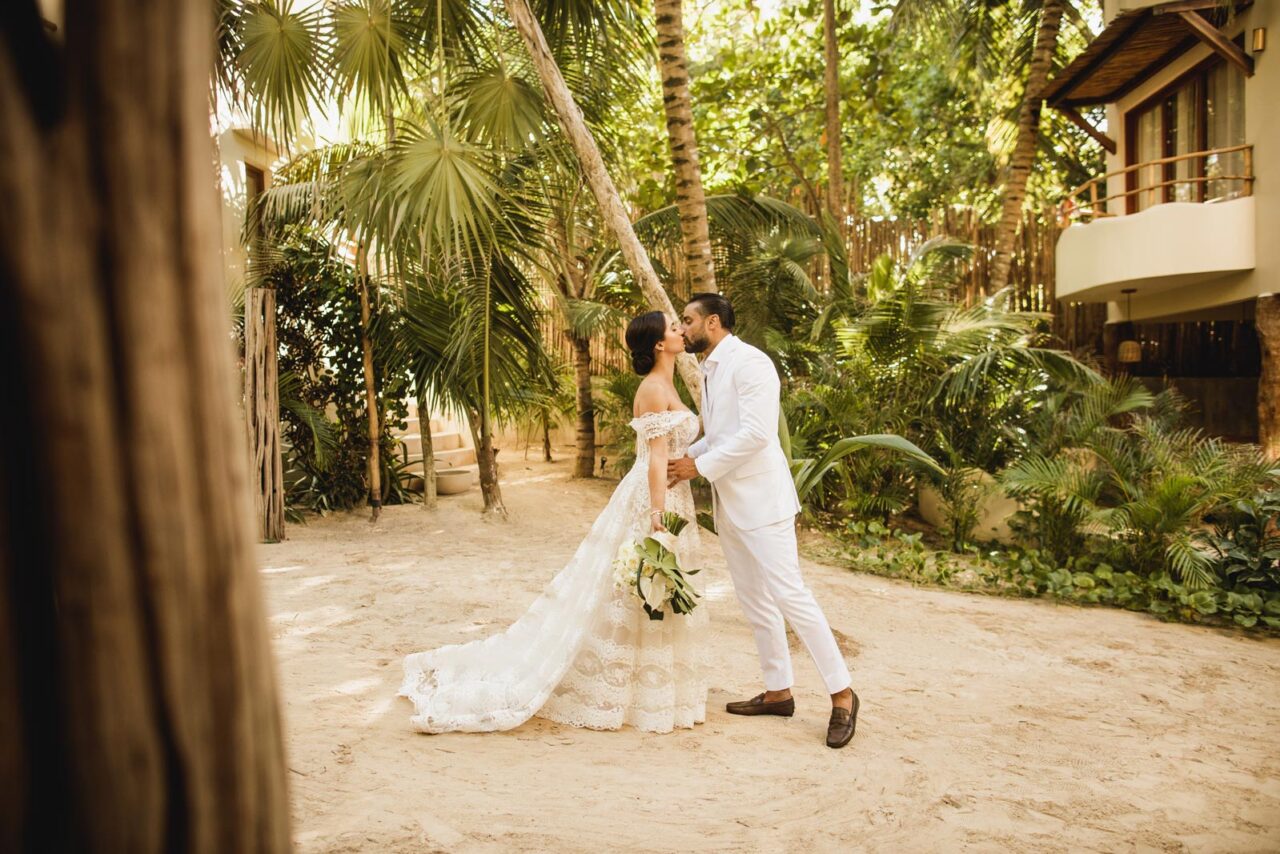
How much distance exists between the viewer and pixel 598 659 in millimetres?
4609

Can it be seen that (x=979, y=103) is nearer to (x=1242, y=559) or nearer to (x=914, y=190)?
(x=914, y=190)

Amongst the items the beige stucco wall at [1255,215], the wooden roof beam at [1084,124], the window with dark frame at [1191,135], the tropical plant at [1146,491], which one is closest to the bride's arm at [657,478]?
the tropical plant at [1146,491]

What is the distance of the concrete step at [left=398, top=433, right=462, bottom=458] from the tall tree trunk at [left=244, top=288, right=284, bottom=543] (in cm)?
263

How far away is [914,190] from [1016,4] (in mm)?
4235

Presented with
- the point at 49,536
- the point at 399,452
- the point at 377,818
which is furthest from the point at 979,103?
the point at 49,536

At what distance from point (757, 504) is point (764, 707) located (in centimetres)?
104

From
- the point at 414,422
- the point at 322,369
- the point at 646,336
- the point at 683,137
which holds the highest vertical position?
the point at 683,137

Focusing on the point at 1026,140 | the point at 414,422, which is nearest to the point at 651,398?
the point at 414,422

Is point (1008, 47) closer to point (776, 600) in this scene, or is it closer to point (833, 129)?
point (833, 129)

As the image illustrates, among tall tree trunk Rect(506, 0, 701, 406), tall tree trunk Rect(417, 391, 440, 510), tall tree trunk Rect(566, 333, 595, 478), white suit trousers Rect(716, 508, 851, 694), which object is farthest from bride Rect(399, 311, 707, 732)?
tall tree trunk Rect(566, 333, 595, 478)

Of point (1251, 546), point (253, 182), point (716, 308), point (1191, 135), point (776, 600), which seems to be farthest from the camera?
point (1191, 135)

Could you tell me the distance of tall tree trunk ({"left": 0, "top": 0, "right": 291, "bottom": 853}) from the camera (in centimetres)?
125

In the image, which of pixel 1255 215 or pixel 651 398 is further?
pixel 1255 215

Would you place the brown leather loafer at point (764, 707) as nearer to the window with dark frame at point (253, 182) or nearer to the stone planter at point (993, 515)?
the stone planter at point (993, 515)
